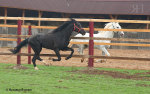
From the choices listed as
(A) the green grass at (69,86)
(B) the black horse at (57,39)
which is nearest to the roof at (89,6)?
(B) the black horse at (57,39)

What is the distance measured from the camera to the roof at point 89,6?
80.6 feet

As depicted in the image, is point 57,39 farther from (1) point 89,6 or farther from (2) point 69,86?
(1) point 89,6

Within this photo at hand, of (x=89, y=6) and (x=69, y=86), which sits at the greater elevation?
(x=89, y=6)

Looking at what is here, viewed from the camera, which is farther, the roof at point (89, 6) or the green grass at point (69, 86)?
the roof at point (89, 6)

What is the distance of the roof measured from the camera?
80.6 ft

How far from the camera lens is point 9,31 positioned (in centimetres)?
1989

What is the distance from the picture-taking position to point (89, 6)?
2592cm

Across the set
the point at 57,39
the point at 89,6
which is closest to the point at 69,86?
the point at 57,39

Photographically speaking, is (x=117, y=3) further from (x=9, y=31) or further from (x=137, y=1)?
(x=9, y=31)

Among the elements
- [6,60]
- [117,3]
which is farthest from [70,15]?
[6,60]

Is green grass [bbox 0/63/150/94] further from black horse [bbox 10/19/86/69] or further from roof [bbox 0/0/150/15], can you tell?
roof [bbox 0/0/150/15]

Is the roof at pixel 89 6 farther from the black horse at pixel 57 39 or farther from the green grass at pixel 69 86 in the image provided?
the green grass at pixel 69 86

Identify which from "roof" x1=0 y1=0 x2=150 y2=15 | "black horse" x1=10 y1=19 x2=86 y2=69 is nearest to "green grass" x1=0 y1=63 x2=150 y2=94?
"black horse" x1=10 y1=19 x2=86 y2=69

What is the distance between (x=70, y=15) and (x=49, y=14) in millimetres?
2069
